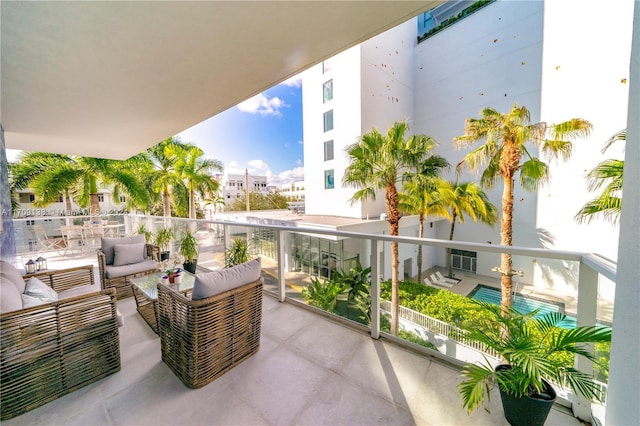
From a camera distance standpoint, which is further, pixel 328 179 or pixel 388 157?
pixel 328 179

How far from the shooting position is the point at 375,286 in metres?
2.54

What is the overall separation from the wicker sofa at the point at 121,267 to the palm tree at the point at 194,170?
20.5ft

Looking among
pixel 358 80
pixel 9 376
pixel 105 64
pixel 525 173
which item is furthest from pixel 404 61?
pixel 9 376

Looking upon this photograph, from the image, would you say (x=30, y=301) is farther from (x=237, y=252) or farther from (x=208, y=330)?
(x=237, y=252)

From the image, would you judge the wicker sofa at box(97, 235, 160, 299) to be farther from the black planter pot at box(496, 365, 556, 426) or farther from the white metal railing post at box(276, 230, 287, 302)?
the black planter pot at box(496, 365, 556, 426)

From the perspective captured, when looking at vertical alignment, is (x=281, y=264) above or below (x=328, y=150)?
below

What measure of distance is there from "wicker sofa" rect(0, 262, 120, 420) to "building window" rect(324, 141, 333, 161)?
1225 centimetres

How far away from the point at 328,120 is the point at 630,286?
13830 millimetres

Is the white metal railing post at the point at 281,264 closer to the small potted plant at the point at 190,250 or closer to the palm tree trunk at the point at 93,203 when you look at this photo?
the small potted plant at the point at 190,250

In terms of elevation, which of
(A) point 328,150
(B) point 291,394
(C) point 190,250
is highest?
(A) point 328,150

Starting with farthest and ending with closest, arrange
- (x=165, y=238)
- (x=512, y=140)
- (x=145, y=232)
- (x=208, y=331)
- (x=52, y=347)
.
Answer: (x=512, y=140) → (x=145, y=232) → (x=165, y=238) → (x=208, y=331) → (x=52, y=347)

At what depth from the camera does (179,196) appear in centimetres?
1038

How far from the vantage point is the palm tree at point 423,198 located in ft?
24.9

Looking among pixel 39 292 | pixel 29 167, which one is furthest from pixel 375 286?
pixel 29 167
